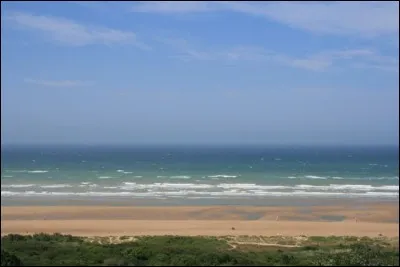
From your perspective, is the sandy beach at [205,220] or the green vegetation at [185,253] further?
the sandy beach at [205,220]

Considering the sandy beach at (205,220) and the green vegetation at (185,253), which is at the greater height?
the green vegetation at (185,253)

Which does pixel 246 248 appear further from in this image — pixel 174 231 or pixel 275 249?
pixel 174 231

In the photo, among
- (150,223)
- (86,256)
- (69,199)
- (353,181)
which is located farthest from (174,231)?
(353,181)

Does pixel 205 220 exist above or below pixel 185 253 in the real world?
below

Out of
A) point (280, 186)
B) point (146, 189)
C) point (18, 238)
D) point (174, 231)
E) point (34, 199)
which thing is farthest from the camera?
point (280, 186)

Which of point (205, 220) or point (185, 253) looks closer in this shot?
point (185, 253)
